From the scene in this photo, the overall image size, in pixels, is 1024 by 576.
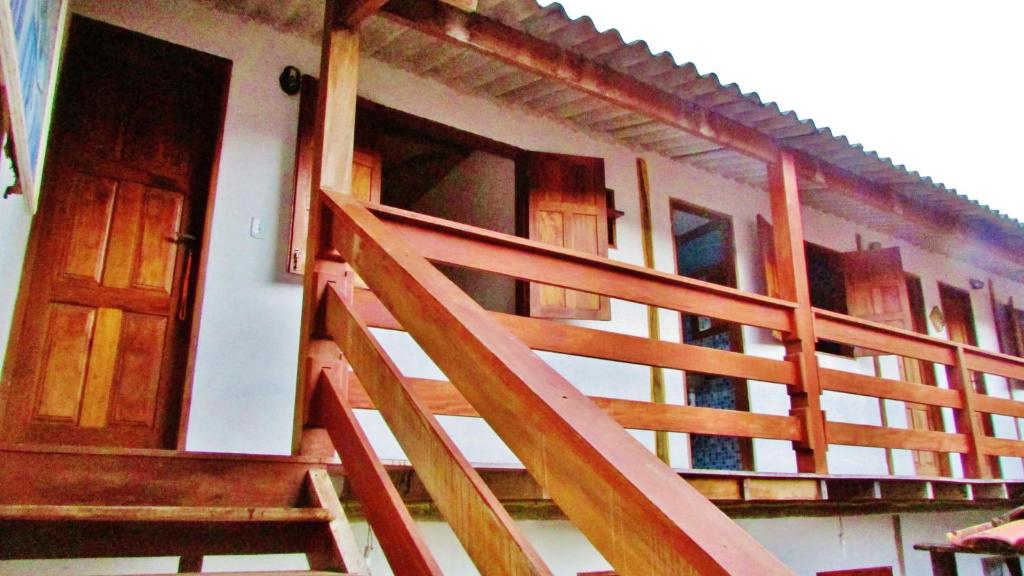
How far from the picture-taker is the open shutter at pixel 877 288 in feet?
24.1

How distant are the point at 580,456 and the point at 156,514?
4.33 ft

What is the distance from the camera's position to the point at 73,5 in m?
4.04

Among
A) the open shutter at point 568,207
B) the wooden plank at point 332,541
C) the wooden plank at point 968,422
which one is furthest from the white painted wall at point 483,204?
the wooden plank at point 332,541

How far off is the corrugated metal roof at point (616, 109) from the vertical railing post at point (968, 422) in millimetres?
1386

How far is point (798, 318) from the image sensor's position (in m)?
4.50

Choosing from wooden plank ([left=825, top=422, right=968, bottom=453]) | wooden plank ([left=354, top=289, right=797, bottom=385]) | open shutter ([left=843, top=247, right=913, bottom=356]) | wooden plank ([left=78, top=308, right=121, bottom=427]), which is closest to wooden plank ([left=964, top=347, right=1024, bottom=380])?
wooden plank ([left=825, top=422, right=968, bottom=453])

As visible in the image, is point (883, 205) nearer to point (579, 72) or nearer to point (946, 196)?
point (946, 196)

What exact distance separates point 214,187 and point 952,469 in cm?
844

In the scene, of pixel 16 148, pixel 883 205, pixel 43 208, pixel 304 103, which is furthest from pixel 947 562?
pixel 43 208

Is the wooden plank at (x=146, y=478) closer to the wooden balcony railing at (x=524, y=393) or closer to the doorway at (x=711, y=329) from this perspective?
the wooden balcony railing at (x=524, y=393)

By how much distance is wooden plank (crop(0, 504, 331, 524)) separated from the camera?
1778mm

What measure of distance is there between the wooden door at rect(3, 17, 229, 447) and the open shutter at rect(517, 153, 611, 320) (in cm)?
Answer: 227

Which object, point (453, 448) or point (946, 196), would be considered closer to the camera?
point (453, 448)

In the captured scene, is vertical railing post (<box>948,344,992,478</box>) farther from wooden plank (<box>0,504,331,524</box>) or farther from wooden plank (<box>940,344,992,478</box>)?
wooden plank (<box>0,504,331,524</box>)
